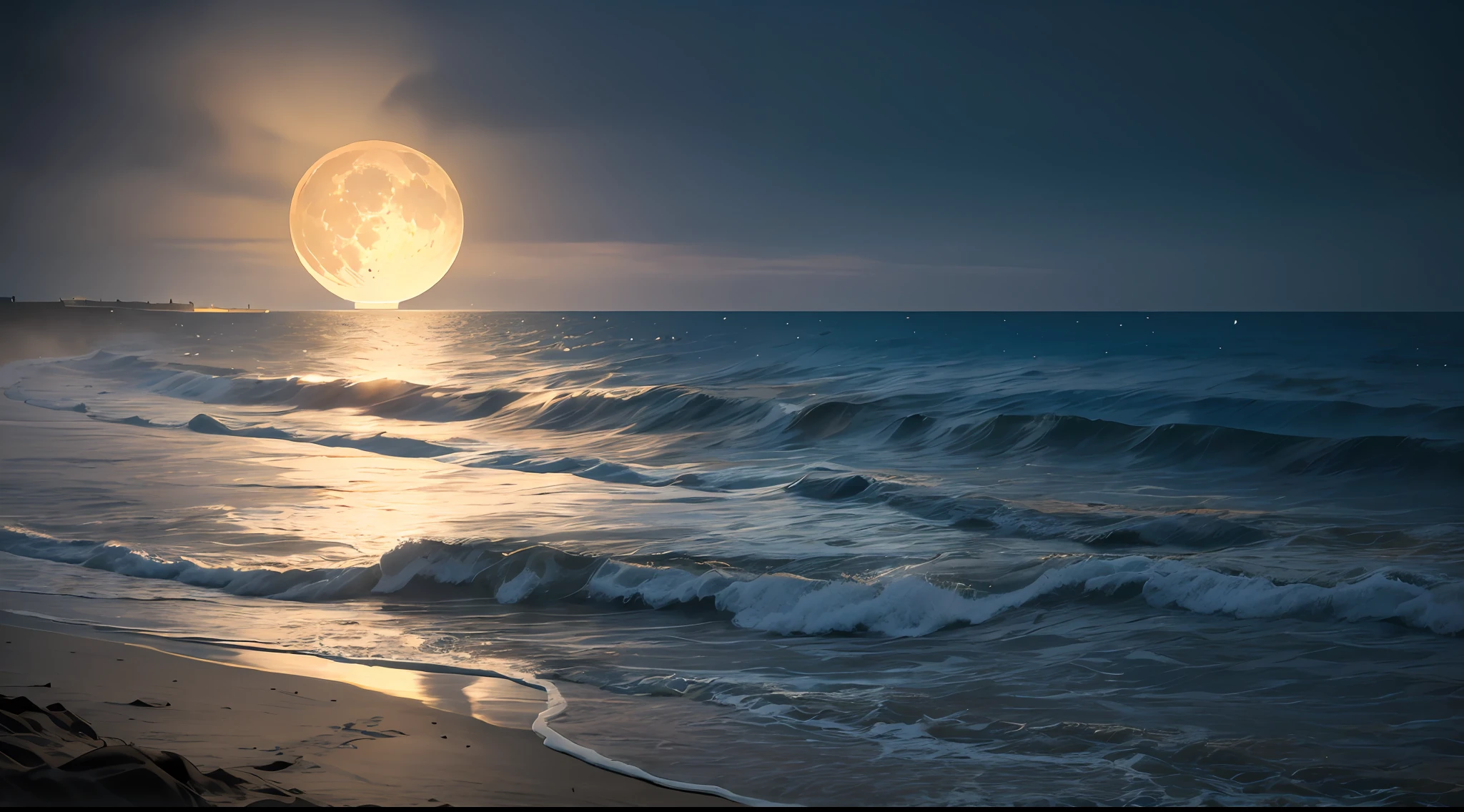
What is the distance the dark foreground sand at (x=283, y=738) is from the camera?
465 cm

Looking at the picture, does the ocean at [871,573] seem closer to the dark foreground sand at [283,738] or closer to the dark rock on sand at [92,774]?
the dark foreground sand at [283,738]

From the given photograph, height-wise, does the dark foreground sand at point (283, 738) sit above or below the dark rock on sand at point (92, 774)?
below

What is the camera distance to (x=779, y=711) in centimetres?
659

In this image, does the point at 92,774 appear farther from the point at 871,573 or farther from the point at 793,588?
the point at 871,573

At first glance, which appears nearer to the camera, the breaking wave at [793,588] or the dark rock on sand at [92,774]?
the dark rock on sand at [92,774]

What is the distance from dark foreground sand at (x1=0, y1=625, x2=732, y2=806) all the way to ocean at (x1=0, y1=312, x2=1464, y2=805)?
0.55 metres

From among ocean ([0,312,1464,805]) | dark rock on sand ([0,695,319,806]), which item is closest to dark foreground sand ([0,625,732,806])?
dark rock on sand ([0,695,319,806])

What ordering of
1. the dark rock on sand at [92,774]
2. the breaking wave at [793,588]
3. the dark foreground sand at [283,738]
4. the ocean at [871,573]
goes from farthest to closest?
the breaking wave at [793,588], the ocean at [871,573], the dark foreground sand at [283,738], the dark rock on sand at [92,774]

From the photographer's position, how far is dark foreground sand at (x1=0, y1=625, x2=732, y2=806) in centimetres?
465

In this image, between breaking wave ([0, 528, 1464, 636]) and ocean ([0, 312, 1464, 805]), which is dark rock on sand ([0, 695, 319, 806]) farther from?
breaking wave ([0, 528, 1464, 636])

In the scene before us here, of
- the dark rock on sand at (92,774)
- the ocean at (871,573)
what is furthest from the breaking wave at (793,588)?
the dark rock on sand at (92,774)

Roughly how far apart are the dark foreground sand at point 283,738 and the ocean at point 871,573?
1.79 feet

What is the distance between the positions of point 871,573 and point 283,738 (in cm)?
612

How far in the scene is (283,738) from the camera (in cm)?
567
